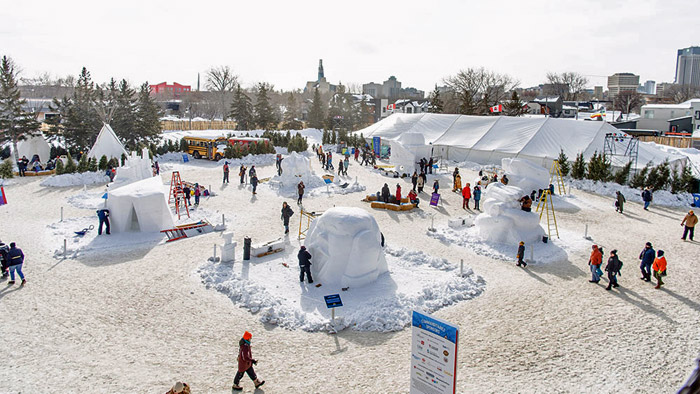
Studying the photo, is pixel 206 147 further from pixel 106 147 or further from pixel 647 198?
pixel 647 198

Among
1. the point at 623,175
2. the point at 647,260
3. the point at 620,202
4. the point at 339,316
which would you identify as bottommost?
the point at 339,316

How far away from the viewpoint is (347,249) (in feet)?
40.5

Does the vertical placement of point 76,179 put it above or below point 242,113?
below

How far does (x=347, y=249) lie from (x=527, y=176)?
14.8m

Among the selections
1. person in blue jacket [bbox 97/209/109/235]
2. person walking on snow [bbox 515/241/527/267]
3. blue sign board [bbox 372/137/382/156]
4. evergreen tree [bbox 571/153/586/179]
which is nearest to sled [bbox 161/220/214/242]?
person in blue jacket [bbox 97/209/109/235]

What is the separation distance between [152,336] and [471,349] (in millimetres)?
6418

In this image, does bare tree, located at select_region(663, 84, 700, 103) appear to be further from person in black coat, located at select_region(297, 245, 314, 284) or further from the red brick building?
the red brick building

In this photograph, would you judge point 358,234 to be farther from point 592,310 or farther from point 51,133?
point 51,133

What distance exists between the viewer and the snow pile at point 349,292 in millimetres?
10455

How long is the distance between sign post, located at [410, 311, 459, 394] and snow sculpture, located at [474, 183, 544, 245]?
34.0 feet

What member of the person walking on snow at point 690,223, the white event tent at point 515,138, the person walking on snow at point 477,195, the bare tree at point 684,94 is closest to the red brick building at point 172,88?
the white event tent at point 515,138

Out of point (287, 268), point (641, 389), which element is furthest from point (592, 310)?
point (287, 268)

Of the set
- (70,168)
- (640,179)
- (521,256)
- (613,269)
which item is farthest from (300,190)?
(640,179)

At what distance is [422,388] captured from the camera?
6.51 m
